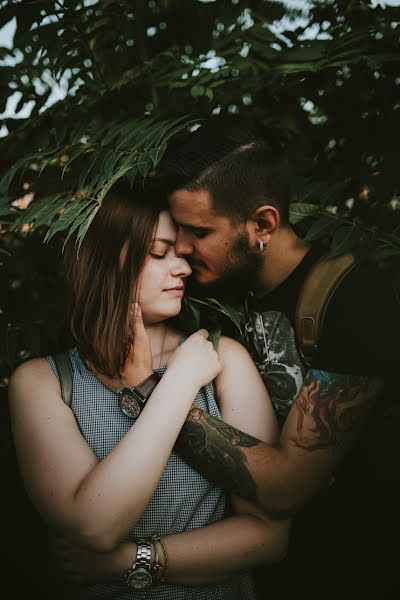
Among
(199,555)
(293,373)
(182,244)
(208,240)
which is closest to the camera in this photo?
(199,555)

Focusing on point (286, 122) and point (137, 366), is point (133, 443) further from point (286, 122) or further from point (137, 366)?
point (286, 122)

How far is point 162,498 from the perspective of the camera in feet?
6.31

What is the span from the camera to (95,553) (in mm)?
1822

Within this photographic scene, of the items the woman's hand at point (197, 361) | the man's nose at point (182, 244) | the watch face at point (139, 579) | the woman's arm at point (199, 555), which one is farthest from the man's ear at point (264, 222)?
the watch face at point (139, 579)

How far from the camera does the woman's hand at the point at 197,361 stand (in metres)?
1.92

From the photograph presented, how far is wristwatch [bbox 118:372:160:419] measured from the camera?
1.92 meters

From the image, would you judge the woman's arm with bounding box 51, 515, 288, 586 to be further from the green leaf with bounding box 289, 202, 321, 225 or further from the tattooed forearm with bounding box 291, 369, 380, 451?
the green leaf with bounding box 289, 202, 321, 225

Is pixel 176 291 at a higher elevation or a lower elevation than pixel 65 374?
higher

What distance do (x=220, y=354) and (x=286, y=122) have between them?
1206 millimetres

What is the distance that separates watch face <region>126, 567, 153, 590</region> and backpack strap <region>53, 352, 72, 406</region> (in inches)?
25.5

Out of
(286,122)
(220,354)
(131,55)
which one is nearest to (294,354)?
(220,354)

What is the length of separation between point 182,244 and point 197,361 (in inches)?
22.2

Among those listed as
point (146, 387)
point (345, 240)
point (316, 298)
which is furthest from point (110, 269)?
point (345, 240)

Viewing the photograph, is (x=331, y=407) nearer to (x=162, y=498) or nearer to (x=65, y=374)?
(x=162, y=498)
